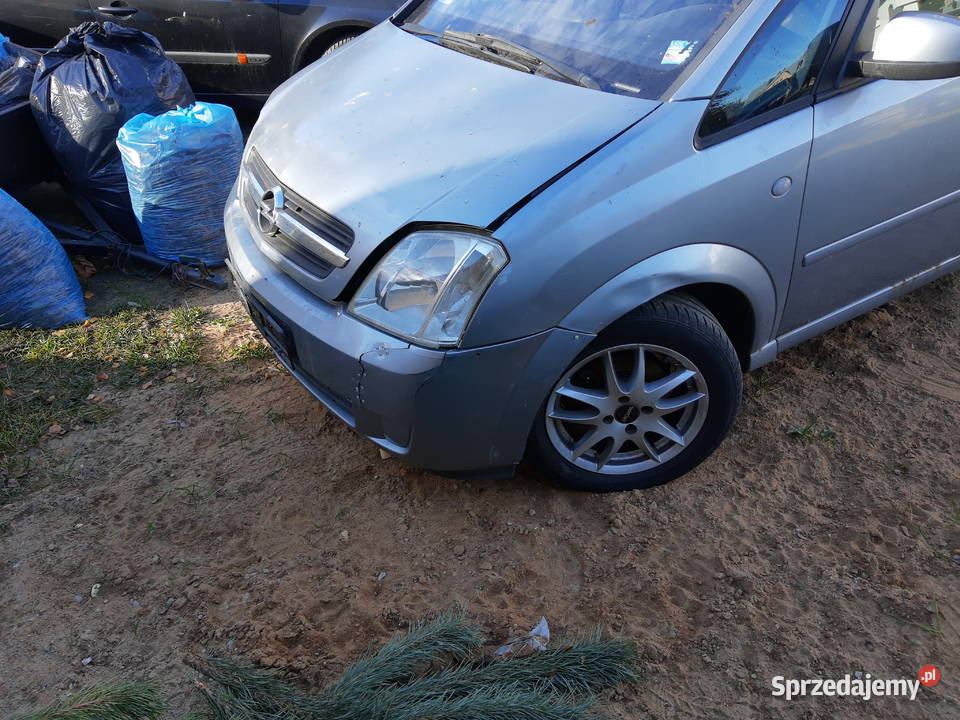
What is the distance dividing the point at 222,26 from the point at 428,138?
10.7 feet

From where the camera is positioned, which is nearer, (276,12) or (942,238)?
(942,238)

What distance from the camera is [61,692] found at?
84.0 inches

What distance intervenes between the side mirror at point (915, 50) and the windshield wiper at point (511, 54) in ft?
2.95

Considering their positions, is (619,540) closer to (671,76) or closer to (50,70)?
(671,76)

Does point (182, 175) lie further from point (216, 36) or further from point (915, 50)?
point (915, 50)

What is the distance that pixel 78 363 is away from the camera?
11.3ft

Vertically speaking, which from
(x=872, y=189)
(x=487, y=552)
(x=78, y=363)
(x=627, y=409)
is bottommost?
(x=78, y=363)

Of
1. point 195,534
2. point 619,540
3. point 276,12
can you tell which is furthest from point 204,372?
point 276,12

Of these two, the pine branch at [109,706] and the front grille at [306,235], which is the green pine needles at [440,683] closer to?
the pine branch at [109,706]

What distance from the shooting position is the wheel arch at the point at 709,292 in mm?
2283

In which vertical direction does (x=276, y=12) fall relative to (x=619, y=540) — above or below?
above

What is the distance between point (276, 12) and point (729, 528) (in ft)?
13.7

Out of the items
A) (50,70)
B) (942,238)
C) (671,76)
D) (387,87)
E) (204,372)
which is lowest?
(204,372)

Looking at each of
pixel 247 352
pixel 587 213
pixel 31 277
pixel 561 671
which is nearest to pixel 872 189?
pixel 587 213
